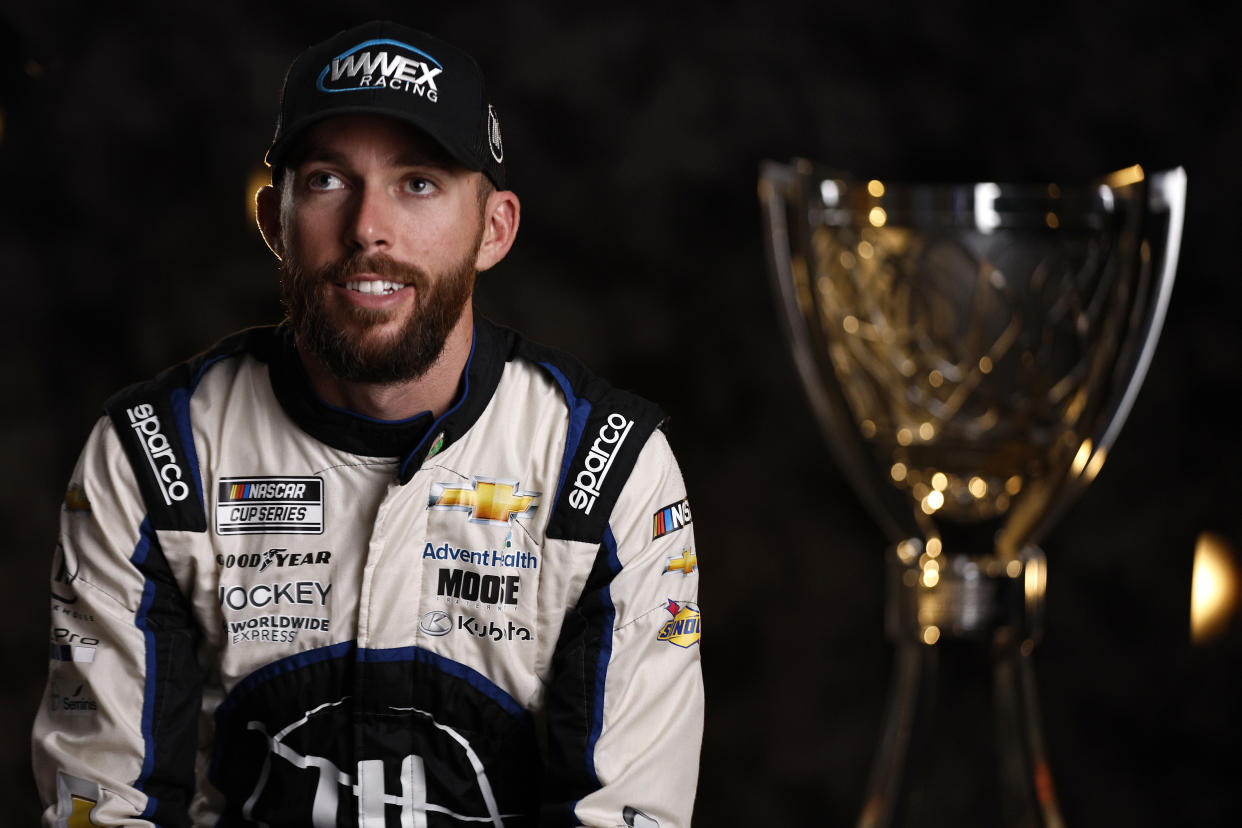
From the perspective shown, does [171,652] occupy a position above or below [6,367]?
below

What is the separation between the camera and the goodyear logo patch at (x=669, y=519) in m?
1.09

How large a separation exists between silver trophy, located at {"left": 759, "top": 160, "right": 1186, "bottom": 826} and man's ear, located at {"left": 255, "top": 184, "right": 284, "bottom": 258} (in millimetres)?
387

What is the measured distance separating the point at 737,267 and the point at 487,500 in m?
0.65

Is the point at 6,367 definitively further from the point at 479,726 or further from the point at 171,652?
the point at 479,726

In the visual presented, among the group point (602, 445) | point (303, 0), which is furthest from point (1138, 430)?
point (303, 0)

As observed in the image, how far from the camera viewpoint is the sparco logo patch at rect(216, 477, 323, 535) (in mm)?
1062

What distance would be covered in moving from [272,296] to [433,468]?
75 cm

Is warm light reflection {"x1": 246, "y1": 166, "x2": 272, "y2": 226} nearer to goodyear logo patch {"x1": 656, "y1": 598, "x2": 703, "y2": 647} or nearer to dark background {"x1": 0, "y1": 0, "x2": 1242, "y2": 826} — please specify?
dark background {"x1": 0, "y1": 0, "x2": 1242, "y2": 826}

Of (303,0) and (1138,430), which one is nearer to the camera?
(1138,430)

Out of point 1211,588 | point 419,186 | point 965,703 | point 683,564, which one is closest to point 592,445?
point 683,564

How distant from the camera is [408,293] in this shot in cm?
103

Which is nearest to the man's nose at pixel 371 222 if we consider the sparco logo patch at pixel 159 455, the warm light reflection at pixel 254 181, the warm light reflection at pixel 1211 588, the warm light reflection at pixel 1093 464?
the sparco logo patch at pixel 159 455

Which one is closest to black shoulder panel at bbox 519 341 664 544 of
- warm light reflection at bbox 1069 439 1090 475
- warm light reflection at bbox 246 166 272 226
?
warm light reflection at bbox 1069 439 1090 475

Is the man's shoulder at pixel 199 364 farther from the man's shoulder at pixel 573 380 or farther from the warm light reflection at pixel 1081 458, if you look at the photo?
the warm light reflection at pixel 1081 458
